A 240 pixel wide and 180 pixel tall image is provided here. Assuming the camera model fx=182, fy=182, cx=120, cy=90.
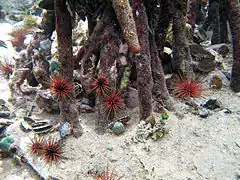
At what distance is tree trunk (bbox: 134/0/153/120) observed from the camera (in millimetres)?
3158

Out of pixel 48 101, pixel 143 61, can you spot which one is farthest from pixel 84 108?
pixel 143 61

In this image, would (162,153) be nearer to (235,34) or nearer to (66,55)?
(66,55)

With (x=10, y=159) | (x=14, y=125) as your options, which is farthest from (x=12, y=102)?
(x=10, y=159)

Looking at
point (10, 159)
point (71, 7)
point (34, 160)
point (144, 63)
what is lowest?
point (10, 159)

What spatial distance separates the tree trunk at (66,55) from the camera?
3.09m

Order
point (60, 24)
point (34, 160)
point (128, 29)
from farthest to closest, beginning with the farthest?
1. point (34, 160)
2. point (60, 24)
3. point (128, 29)

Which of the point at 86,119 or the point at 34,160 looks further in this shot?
the point at 86,119

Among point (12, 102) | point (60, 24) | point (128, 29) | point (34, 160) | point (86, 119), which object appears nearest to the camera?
point (128, 29)

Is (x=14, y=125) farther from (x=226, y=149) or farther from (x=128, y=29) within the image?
(x=226, y=149)

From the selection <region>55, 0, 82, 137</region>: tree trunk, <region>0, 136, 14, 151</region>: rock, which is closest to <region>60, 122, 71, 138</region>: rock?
<region>55, 0, 82, 137</region>: tree trunk

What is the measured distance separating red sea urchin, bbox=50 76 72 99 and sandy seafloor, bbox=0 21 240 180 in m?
0.98

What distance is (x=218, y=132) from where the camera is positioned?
352cm

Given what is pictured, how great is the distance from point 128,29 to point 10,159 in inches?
140

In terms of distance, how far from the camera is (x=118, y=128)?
3.56 m
